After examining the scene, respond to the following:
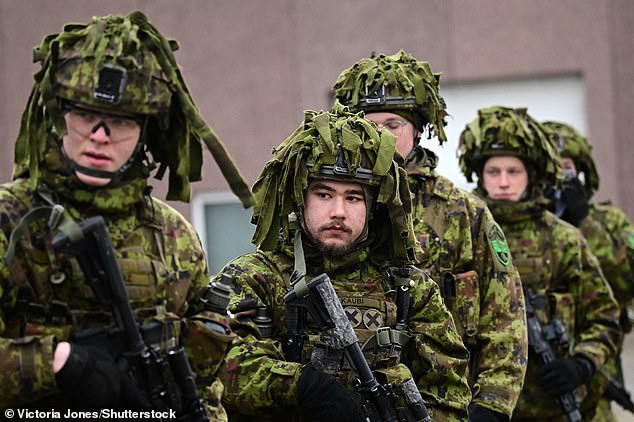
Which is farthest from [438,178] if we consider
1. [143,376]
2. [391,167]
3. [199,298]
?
[143,376]

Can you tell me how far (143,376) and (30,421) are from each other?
37 centimetres

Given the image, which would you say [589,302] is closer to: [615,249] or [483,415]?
[615,249]

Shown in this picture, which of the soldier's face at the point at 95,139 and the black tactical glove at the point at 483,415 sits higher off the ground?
the soldier's face at the point at 95,139

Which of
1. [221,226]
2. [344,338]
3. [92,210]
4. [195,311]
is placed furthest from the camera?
[221,226]

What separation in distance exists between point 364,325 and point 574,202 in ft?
14.4

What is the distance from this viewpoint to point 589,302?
7.28 m

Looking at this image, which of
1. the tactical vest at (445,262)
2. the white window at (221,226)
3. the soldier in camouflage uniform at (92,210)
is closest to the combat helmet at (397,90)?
the tactical vest at (445,262)

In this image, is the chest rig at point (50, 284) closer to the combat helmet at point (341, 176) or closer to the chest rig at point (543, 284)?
the combat helmet at point (341, 176)

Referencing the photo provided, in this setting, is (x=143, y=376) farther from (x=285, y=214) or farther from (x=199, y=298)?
(x=285, y=214)

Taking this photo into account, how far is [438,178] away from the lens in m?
6.01

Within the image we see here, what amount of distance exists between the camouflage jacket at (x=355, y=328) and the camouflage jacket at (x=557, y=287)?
213cm

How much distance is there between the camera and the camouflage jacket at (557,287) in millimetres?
6969

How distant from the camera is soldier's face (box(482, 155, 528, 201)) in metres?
7.09

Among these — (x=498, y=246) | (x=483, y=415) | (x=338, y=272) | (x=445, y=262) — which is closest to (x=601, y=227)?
(x=498, y=246)
